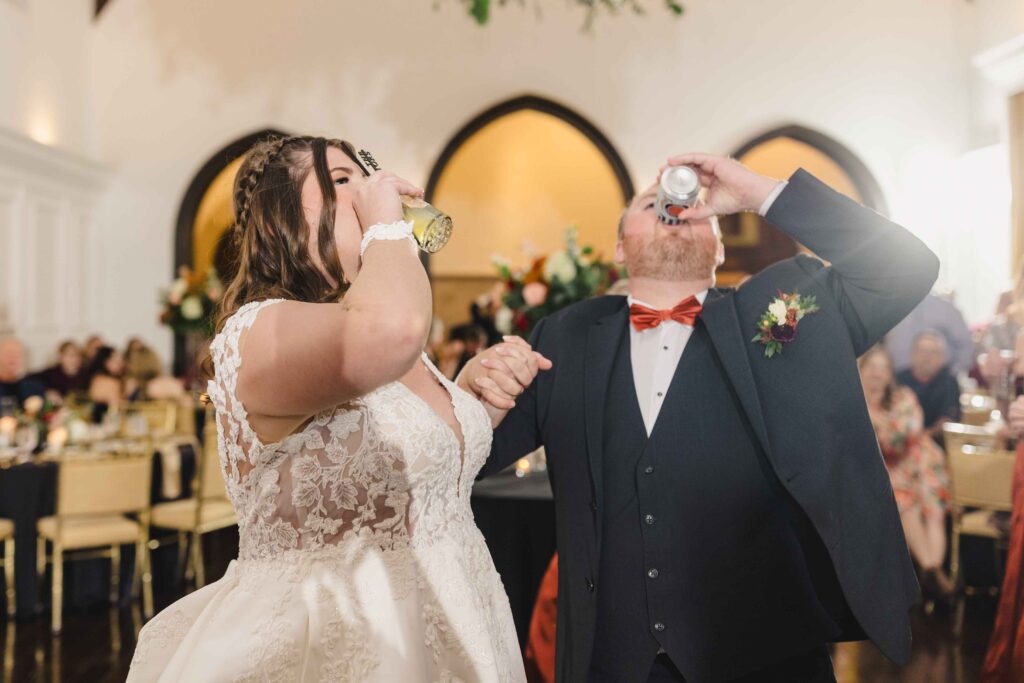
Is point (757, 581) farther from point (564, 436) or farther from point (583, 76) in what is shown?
point (583, 76)

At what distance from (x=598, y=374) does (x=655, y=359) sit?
0.14 m

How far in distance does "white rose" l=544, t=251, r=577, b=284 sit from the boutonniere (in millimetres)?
2283

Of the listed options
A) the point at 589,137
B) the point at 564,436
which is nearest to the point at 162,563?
the point at 564,436

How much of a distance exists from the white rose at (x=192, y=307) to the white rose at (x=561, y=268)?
3860 mm

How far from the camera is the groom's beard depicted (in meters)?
2.08

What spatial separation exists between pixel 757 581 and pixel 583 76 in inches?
286

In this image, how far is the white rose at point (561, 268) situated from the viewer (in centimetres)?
425

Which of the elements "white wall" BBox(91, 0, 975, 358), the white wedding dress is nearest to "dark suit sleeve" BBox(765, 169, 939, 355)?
the white wedding dress

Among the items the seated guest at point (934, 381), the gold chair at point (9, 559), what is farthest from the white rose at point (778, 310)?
the gold chair at point (9, 559)

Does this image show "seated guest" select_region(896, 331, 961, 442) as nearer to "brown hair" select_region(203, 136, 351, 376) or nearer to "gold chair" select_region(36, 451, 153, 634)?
"gold chair" select_region(36, 451, 153, 634)

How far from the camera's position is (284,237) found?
153 cm

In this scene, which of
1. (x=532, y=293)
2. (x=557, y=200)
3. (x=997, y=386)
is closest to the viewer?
(x=997, y=386)

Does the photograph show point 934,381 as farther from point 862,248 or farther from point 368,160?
point 368,160

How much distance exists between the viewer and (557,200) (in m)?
11.4
